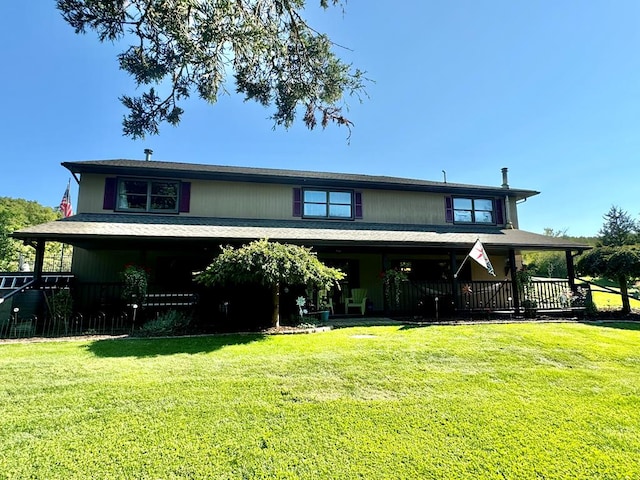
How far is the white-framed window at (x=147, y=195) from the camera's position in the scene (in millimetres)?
12062

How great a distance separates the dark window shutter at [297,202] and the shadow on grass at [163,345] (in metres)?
6.49

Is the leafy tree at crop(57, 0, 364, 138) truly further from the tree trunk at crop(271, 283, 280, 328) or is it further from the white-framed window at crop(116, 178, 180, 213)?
the white-framed window at crop(116, 178, 180, 213)

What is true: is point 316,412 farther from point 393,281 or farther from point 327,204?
point 327,204

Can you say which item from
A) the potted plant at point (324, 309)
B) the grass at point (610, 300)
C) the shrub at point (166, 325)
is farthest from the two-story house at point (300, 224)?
the grass at point (610, 300)

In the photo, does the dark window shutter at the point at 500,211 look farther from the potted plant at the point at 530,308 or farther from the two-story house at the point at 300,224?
the potted plant at the point at 530,308

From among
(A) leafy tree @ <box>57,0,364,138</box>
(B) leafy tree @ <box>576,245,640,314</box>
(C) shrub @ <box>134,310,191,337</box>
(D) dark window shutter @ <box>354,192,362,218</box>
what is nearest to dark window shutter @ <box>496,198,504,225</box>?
(B) leafy tree @ <box>576,245,640,314</box>

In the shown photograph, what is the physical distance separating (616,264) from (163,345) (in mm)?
14235

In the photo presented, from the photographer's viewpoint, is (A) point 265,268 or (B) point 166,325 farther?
(B) point 166,325

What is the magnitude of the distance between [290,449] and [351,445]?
0.61m

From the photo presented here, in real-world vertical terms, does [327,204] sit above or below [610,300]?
above

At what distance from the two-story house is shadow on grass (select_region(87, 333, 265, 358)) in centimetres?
332

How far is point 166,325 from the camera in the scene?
27.0 feet

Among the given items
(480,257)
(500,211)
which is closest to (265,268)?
(480,257)

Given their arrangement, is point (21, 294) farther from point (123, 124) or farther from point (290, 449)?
point (290, 449)
